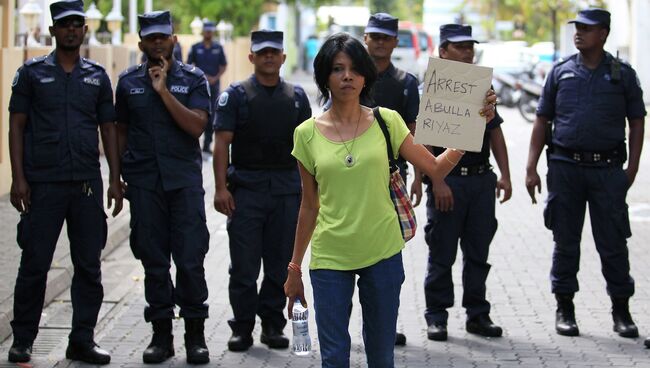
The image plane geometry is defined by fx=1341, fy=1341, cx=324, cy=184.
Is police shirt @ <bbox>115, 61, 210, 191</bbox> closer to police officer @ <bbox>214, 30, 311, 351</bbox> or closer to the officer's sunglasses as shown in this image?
police officer @ <bbox>214, 30, 311, 351</bbox>

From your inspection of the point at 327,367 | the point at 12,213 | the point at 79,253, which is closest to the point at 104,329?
the point at 79,253

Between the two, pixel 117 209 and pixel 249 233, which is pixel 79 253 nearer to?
pixel 117 209

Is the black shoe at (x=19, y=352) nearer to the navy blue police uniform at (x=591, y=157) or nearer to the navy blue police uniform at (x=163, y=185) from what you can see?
the navy blue police uniform at (x=163, y=185)

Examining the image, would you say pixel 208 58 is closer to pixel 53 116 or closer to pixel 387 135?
pixel 53 116

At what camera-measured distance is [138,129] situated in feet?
25.0

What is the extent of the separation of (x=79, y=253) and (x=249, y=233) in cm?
103

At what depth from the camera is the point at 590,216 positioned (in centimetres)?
844

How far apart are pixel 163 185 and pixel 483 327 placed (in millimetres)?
2271

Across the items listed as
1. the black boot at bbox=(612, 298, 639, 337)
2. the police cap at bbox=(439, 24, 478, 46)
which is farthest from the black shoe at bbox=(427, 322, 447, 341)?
the police cap at bbox=(439, 24, 478, 46)

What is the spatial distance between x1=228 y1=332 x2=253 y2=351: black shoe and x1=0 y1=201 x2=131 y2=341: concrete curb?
56.6 inches

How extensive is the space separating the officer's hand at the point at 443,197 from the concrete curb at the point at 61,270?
279 cm

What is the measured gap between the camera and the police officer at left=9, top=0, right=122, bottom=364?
7402 millimetres

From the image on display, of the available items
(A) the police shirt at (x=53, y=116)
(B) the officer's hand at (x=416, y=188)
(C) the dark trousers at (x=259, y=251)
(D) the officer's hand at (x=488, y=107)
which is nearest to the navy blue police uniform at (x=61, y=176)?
(A) the police shirt at (x=53, y=116)

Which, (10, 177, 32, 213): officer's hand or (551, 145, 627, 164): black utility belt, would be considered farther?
(551, 145, 627, 164): black utility belt
